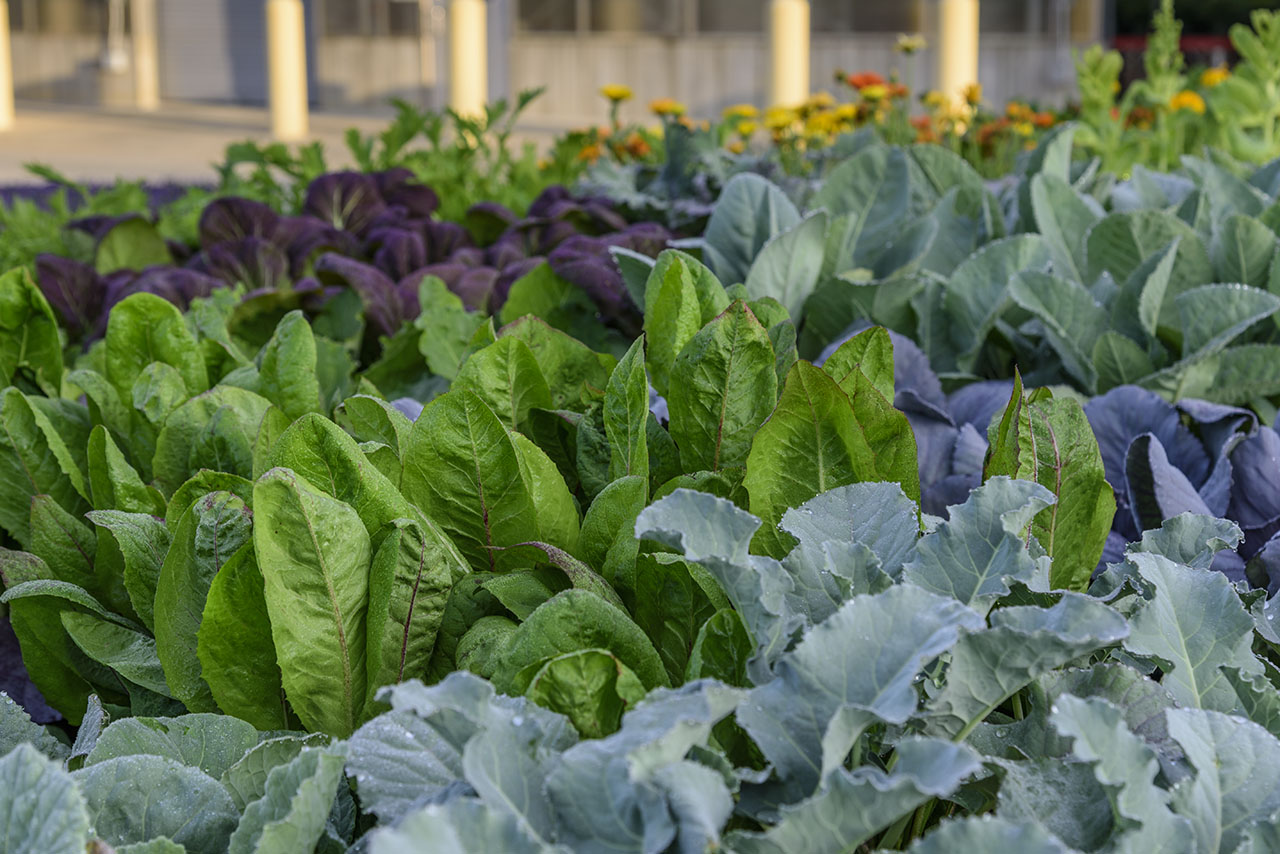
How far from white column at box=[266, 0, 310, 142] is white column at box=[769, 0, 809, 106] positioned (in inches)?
218

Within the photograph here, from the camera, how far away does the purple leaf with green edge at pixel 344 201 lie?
2.60 m

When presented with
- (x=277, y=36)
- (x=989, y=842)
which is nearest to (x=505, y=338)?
(x=989, y=842)

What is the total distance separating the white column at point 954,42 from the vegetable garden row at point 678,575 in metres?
12.5

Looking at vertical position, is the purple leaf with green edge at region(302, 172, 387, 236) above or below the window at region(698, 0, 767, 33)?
below

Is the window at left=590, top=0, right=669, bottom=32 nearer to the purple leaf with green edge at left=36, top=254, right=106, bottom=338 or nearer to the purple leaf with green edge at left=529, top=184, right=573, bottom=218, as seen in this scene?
the purple leaf with green edge at left=529, top=184, right=573, bottom=218

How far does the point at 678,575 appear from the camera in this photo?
0.89 metres

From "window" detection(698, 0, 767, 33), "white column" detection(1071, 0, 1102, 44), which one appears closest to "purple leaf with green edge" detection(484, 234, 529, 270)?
"window" detection(698, 0, 767, 33)

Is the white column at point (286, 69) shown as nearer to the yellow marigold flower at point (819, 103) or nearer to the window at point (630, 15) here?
the window at point (630, 15)

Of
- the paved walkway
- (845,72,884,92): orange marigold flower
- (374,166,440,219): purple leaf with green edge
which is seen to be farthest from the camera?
the paved walkway

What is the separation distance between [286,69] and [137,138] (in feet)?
7.43

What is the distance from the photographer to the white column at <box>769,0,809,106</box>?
13.8 m

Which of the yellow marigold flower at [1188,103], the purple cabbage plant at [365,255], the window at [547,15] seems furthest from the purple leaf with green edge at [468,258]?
the window at [547,15]

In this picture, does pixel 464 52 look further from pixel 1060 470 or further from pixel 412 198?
pixel 1060 470

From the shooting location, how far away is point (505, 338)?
3.61 ft
